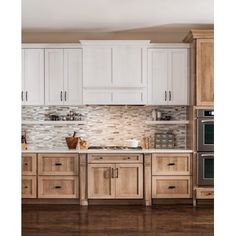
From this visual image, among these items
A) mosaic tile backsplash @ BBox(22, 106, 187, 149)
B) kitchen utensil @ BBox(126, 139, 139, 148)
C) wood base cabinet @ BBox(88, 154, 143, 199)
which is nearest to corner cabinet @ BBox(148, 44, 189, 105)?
mosaic tile backsplash @ BBox(22, 106, 187, 149)

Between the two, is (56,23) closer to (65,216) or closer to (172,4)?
(172,4)

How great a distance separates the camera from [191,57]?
22.2 ft

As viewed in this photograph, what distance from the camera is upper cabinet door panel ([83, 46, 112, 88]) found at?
6.76 m

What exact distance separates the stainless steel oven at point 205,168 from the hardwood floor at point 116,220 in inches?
14.0

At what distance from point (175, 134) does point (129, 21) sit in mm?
1872

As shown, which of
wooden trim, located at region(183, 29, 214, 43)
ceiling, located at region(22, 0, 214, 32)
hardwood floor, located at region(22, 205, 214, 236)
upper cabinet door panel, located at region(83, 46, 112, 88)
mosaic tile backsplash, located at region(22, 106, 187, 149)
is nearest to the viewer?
hardwood floor, located at region(22, 205, 214, 236)

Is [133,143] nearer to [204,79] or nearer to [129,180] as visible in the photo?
[129,180]

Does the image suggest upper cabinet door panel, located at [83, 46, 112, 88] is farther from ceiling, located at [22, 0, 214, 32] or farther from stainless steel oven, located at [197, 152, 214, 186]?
stainless steel oven, located at [197, 152, 214, 186]

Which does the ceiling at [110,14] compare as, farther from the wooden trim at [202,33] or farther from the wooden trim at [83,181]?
the wooden trim at [83,181]

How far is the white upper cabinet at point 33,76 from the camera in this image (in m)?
6.81

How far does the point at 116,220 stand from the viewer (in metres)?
5.55

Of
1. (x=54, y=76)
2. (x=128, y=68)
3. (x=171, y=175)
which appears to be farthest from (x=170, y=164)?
(x=54, y=76)
